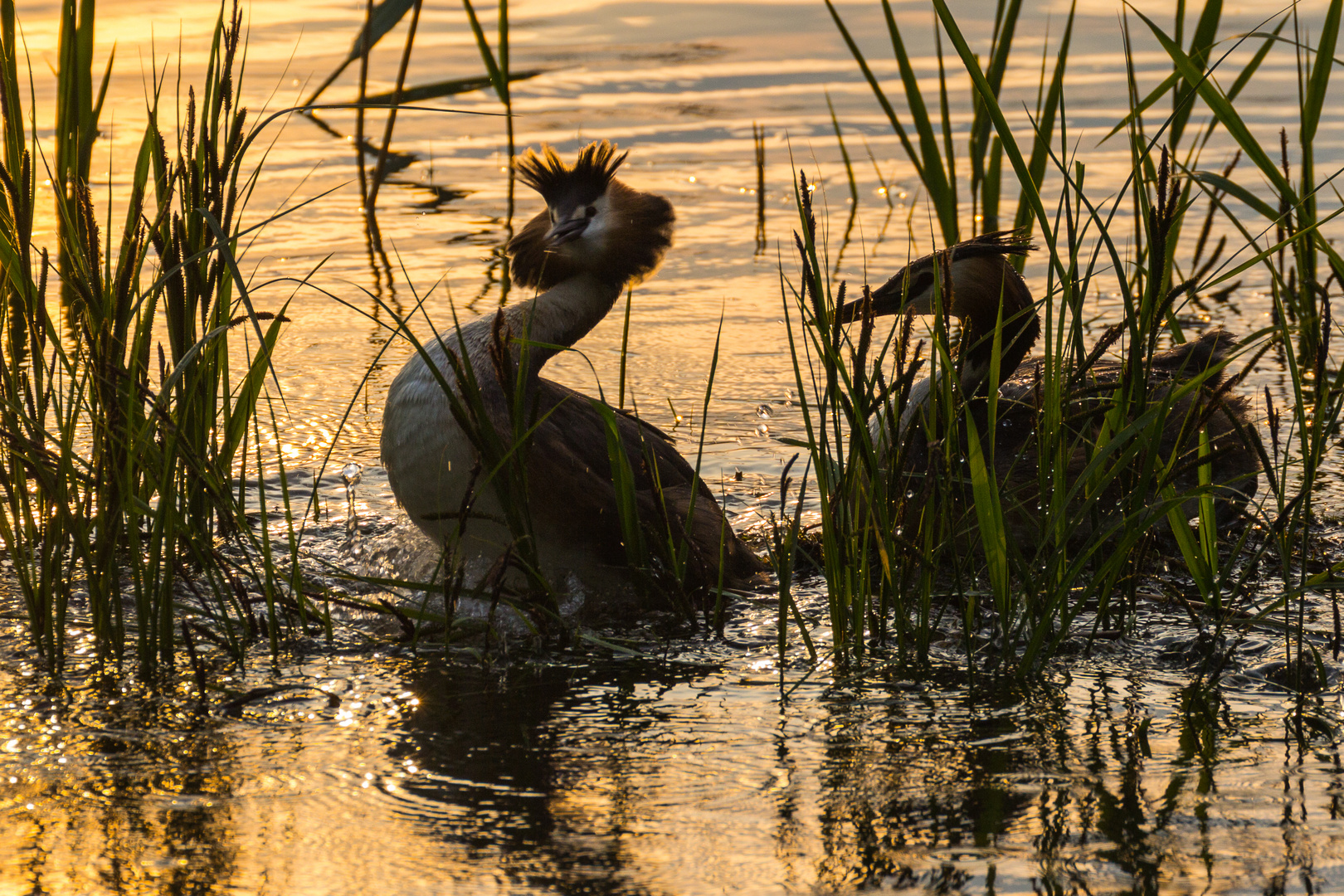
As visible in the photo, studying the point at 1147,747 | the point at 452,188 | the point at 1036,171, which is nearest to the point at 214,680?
the point at 1147,747

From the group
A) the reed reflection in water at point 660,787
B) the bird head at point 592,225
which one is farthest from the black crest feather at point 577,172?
the reed reflection in water at point 660,787

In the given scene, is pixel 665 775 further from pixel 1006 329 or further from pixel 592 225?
pixel 1006 329

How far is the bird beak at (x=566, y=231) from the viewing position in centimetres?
443

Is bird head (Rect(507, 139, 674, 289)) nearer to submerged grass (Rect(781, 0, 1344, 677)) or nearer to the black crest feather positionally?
the black crest feather

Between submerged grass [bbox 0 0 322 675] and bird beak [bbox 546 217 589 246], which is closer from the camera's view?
submerged grass [bbox 0 0 322 675]

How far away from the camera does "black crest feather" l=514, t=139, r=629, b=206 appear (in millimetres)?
4582

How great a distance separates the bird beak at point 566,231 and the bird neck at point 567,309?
13cm

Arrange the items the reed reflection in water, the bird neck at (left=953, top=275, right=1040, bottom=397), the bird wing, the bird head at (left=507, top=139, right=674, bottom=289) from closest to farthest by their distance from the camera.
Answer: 1. the reed reflection in water
2. the bird wing
3. the bird head at (left=507, top=139, right=674, bottom=289)
4. the bird neck at (left=953, top=275, right=1040, bottom=397)

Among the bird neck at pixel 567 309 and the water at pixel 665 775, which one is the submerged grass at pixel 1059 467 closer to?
the water at pixel 665 775

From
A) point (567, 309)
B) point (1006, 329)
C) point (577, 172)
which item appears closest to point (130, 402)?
point (567, 309)

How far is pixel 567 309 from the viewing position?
4457 mm

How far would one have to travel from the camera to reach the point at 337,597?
3258 millimetres

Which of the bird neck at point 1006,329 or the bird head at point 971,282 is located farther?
the bird neck at point 1006,329

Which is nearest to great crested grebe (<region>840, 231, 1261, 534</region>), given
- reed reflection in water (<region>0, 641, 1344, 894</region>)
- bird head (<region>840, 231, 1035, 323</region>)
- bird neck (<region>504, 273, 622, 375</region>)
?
bird head (<region>840, 231, 1035, 323</region>)
